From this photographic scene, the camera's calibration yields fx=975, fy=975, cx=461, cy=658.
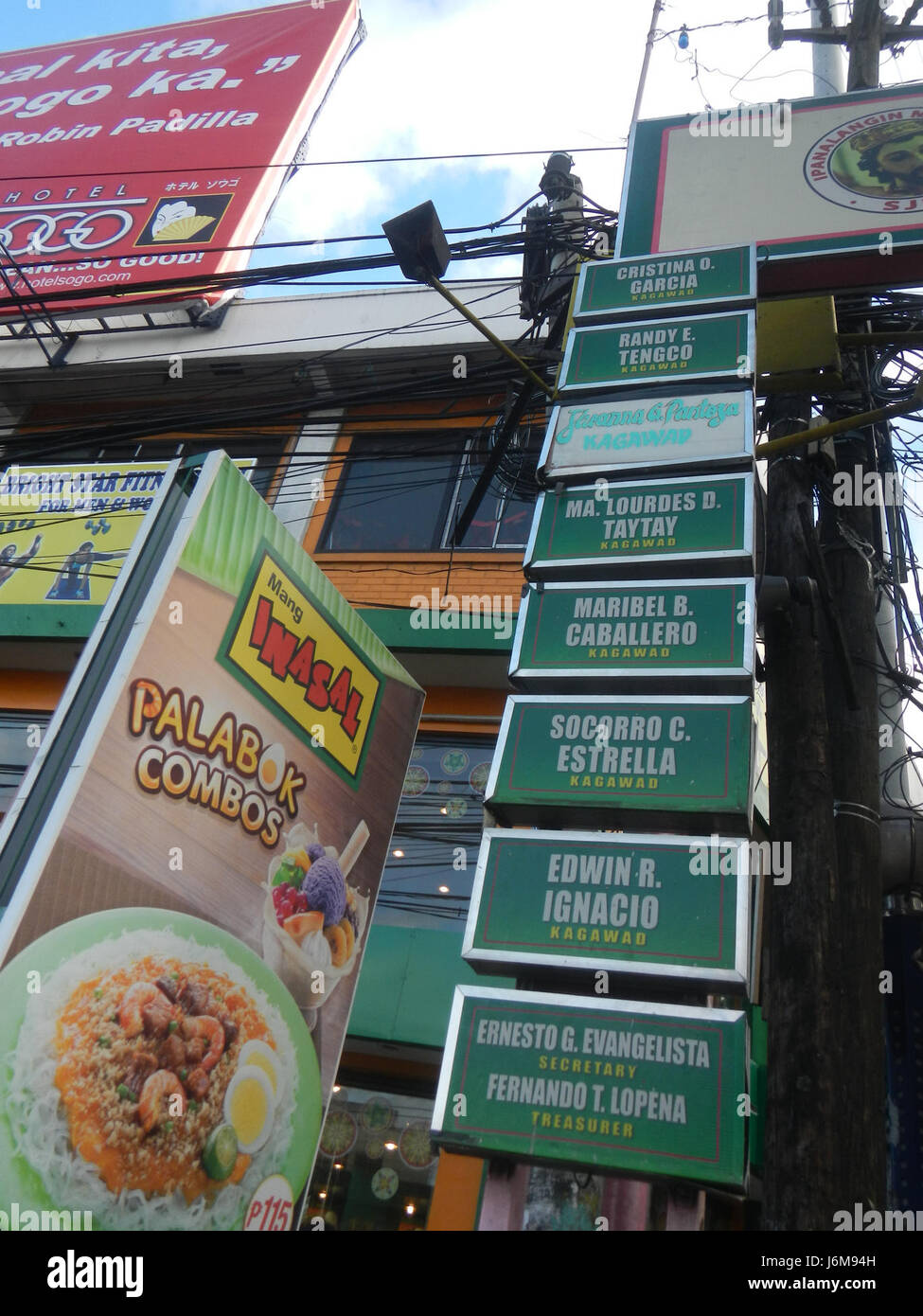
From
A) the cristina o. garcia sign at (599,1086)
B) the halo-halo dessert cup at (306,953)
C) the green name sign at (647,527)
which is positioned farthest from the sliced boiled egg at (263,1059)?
the green name sign at (647,527)

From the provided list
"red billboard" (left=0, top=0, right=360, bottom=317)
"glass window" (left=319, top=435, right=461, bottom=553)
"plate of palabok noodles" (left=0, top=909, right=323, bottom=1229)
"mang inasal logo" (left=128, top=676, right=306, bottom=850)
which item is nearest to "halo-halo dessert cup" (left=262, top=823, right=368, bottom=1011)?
"plate of palabok noodles" (left=0, top=909, right=323, bottom=1229)

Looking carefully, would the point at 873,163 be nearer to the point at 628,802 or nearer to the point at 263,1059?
the point at 628,802

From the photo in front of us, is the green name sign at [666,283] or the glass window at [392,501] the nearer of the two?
the green name sign at [666,283]

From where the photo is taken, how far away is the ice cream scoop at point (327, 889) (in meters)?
5.14

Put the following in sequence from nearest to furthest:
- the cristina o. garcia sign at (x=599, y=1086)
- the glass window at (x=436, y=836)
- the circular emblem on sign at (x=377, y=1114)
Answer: the cristina o. garcia sign at (x=599, y=1086) → the circular emblem on sign at (x=377, y=1114) → the glass window at (x=436, y=836)

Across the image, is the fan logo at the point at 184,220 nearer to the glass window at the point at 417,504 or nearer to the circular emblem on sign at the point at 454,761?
the glass window at the point at 417,504

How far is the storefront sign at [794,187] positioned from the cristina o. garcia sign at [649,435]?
1427 millimetres

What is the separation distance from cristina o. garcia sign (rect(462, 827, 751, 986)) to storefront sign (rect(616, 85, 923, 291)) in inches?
154

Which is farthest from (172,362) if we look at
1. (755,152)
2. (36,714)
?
(755,152)

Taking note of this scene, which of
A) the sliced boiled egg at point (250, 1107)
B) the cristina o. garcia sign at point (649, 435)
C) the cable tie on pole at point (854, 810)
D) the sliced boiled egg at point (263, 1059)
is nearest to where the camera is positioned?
the cable tie on pole at point (854, 810)

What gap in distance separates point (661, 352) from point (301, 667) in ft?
8.44
